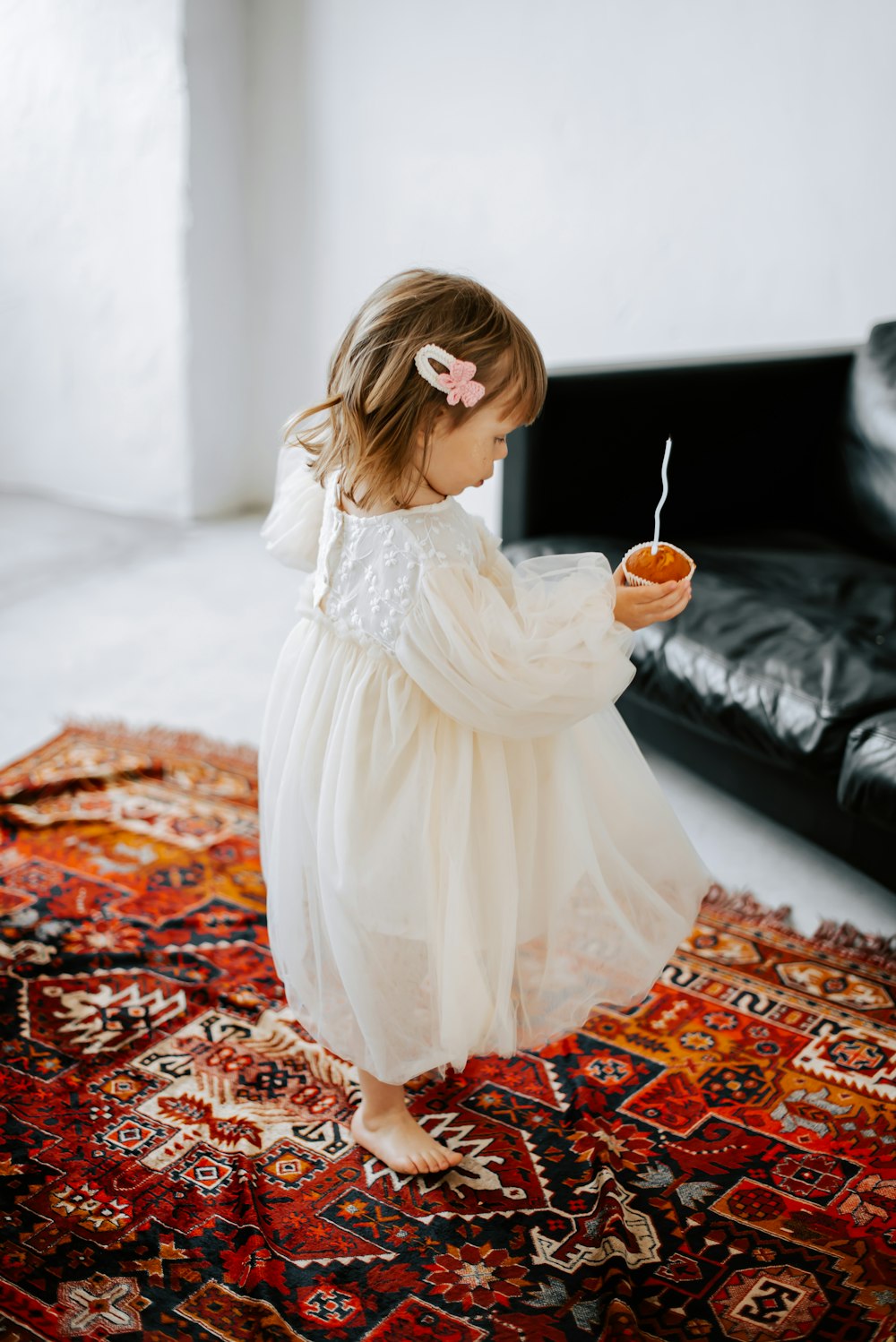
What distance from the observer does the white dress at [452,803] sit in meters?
1.23

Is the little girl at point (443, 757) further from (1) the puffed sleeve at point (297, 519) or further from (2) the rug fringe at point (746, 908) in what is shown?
(2) the rug fringe at point (746, 908)

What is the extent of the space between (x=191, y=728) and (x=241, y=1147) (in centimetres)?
114

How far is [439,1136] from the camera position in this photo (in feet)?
4.71

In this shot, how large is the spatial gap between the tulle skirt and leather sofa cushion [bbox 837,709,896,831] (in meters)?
0.37

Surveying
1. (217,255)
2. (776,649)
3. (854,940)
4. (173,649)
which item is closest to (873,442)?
(776,649)

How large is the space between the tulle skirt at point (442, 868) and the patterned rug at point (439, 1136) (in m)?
0.15

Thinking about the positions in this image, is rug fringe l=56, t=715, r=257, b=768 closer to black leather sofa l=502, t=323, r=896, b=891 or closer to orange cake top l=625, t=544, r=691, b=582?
black leather sofa l=502, t=323, r=896, b=891

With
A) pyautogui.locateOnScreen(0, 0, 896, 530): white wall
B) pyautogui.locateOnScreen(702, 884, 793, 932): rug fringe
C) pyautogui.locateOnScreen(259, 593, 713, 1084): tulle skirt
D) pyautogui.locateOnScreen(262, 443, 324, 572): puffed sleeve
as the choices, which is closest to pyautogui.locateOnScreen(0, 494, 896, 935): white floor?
pyautogui.locateOnScreen(702, 884, 793, 932): rug fringe

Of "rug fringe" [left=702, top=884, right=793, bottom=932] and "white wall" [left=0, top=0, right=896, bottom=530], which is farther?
"white wall" [left=0, top=0, right=896, bottom=530]

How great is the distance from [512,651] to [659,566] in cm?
18

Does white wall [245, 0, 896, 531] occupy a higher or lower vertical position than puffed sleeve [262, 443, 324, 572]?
higher

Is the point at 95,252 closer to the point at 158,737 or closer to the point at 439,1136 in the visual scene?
the point at 158,737

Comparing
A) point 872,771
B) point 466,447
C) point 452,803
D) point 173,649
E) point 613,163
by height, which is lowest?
point 173,649

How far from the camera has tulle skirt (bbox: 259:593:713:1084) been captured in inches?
50.2
